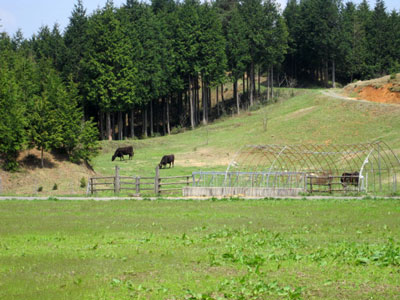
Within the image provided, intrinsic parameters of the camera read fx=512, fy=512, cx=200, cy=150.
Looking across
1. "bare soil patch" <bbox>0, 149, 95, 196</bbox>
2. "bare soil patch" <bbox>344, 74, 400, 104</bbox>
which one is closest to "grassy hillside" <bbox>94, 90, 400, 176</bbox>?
"bare soil patch" <bbox>344, 74, 400, 104</bbox>

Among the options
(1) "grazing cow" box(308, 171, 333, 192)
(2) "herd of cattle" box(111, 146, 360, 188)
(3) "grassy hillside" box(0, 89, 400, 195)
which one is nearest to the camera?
(1) "grazing cow" box(308, 171, 333, 192)

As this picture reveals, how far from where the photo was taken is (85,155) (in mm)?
48688

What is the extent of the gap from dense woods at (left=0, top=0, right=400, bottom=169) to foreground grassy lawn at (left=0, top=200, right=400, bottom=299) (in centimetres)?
2631

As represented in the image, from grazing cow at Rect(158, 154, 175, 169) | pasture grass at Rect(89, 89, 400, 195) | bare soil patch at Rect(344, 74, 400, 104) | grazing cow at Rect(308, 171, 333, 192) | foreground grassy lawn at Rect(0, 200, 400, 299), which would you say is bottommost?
foreground grassy lawn at Rect(0, 200, 400, 299)

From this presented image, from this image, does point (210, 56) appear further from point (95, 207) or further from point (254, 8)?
point (95, 207)

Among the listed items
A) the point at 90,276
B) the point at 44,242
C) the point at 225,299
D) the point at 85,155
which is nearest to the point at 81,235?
the point at 44,242

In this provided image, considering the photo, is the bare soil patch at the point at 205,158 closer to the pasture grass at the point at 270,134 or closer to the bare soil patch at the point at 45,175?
the pasture grass at the point at 270,134

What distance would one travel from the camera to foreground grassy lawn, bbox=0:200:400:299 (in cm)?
1016

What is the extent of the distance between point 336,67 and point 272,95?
22670 mm

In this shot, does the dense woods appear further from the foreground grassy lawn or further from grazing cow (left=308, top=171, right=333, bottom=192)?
the foreground grassy lawn

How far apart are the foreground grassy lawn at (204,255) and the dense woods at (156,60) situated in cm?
2631

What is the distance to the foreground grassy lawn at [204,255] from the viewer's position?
33.3 ft

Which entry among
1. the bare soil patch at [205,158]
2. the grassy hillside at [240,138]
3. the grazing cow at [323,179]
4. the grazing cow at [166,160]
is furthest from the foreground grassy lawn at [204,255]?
the bare soil patch at [205,158]

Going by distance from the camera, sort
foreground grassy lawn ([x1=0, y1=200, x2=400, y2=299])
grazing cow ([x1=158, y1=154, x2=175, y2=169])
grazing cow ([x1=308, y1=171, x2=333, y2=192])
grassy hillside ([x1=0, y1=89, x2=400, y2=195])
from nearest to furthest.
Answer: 1. foreground grassy lawn ([x1=0, y1=200, x2=400, y2=299])
2. grazing cow ([x1=308, y1=171, x2=333, y2=192])
3. grassy hillside ([x1=0, y1=89, x2=400, y2=195])
4. grazing cow ([x1=158, y1=154, x2=175, y2=169])
